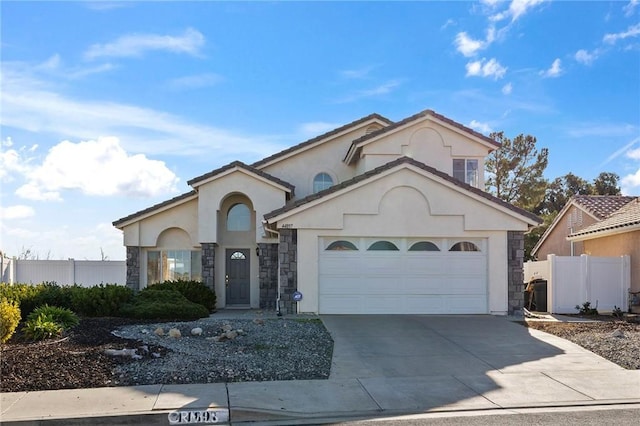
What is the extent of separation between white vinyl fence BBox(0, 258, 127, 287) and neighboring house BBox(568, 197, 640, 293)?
2011cm

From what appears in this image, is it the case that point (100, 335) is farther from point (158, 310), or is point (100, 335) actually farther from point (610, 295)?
point (610, 295)

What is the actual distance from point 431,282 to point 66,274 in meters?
17.8

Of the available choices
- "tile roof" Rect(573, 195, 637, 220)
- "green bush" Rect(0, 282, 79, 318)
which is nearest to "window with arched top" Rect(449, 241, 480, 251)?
"tile roof" Rect(573, 195, 637, 220)

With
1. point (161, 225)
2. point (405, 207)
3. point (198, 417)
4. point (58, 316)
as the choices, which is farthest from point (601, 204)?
point (198, 417)

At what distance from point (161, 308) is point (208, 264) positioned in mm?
5372

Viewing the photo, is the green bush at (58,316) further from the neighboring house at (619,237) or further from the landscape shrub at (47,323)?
the neighboring house at (619,237)

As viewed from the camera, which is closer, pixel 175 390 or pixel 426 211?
pixel 175 390

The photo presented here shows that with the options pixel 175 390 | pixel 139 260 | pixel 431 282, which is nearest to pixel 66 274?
pixel 139 260

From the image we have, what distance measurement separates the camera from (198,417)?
7648 mm

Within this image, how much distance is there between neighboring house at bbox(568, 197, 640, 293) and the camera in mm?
19312

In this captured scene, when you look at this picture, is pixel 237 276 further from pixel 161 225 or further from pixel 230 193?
pixel 161 225

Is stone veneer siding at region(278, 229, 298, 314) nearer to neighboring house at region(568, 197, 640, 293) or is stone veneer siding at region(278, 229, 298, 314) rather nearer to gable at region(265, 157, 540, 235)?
gable at region(265, 157, 540, 235)

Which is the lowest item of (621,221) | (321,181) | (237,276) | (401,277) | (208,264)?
(237,276)

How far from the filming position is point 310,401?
330 inches
